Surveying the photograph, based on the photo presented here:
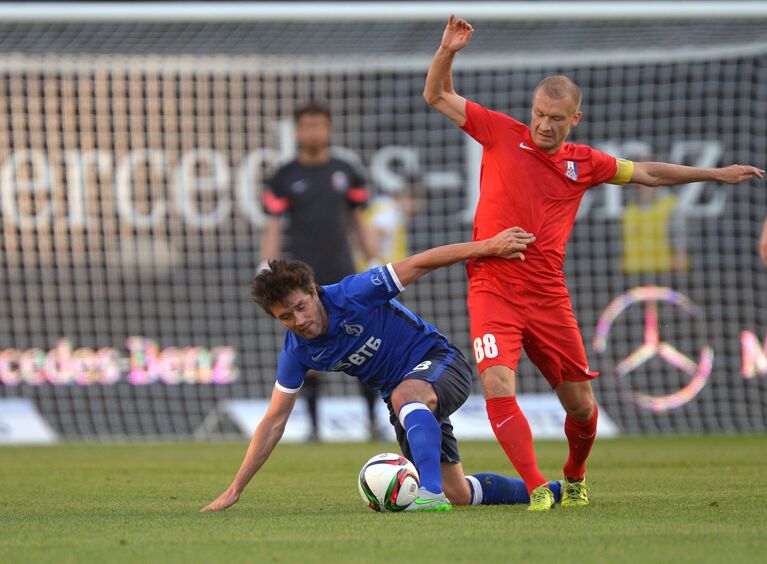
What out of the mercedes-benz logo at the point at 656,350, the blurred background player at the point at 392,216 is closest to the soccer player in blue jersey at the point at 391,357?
the mercedes-benz logo at the point at 656,350

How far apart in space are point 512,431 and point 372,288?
2.74 feet

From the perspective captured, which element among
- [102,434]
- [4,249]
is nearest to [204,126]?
[4,249]

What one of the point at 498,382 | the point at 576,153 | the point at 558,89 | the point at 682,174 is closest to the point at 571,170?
the point at 576,153

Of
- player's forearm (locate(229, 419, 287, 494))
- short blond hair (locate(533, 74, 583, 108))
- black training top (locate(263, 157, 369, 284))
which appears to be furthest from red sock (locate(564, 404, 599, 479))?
black training top (locate(263, 157, 369, 284))

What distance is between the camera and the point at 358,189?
34.0 ft

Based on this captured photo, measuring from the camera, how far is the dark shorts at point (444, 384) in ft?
18.9

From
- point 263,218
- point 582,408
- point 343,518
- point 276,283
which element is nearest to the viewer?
point 343,518

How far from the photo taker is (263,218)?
41.0ft

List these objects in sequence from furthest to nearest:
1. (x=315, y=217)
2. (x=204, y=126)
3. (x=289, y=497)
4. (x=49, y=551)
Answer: (x=204, y=126), (x=315, y=217), (x=289, y=497), (x=49, y=551)

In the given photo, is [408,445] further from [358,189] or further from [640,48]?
[640,48]

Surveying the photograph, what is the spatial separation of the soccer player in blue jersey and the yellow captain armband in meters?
0.63

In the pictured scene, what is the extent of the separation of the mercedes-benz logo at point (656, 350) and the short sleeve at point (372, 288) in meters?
6.15

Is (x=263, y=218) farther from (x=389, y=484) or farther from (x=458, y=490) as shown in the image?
(x=389, y=484)

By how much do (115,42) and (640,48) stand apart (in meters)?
5.11
